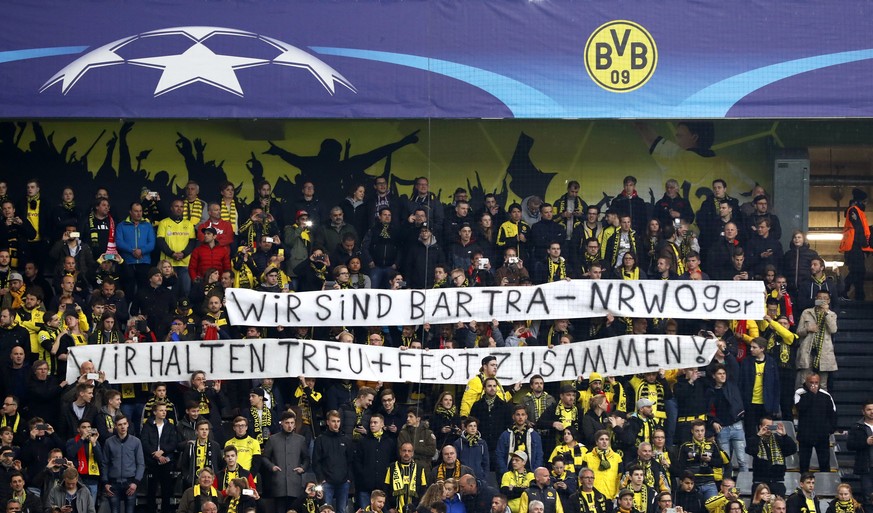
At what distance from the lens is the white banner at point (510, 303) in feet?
60.2

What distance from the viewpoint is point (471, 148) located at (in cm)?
2189

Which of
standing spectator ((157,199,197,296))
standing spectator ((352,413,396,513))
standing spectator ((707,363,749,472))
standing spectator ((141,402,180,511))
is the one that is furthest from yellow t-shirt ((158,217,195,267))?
standing spectator ((707,363,749,472))

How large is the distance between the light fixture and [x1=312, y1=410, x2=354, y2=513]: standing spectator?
8259 mm

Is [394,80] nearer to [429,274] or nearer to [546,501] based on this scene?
[429,274]

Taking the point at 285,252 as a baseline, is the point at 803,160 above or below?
above

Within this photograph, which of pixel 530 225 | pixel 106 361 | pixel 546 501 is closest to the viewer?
pixel 546 501

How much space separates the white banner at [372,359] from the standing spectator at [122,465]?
1209mm

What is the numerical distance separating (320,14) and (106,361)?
15.5 ft

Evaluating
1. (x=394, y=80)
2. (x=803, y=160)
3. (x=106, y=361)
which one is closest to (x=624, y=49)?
(x=394, y=80)

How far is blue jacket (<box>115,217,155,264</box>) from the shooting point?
19531 mm

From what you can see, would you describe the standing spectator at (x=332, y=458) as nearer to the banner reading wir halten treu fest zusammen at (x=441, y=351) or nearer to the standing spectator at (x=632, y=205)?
the banner reading wir halten treu fest zusammen at (x=441, y=351)

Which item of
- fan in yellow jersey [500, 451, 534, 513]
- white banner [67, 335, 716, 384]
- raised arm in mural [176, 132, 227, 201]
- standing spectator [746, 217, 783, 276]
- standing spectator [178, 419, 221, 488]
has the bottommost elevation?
fan in yellow jersey [500, 451, 534, 513]

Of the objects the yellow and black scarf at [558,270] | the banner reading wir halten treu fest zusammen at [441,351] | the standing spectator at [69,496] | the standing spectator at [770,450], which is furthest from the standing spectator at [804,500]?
the standing spectator at [69,496]

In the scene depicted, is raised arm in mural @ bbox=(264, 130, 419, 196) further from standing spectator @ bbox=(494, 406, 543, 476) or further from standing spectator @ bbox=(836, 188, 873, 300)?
standing spectator @ bbox=(494, 406, 543, 476)
